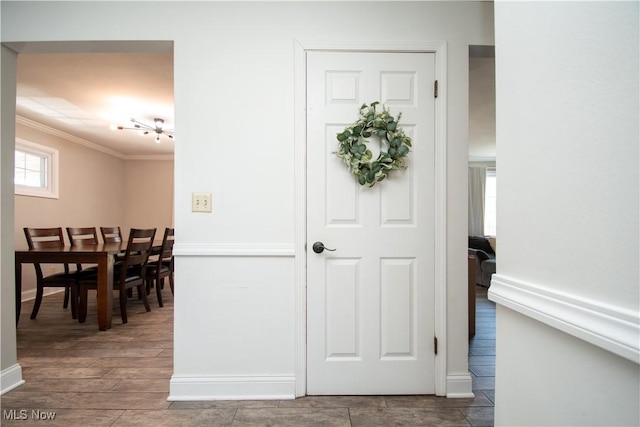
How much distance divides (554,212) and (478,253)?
17.0 ft

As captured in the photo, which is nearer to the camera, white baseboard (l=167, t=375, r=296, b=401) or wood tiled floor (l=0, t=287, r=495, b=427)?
wood tiled floor (l=0, t=287, r=495, b=427)

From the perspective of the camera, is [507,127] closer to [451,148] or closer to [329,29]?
[451,148]

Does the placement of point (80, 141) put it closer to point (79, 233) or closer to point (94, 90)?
point (79, 233)

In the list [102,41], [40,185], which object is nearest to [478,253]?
[102,41]

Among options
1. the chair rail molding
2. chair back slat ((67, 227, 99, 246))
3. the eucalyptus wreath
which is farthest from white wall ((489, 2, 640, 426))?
chair back slat ((67, 227, 99, 246))

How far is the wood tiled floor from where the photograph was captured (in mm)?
1664

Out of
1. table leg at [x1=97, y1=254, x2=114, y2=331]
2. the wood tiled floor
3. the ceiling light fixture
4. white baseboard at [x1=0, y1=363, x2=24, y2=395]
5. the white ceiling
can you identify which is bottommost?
the wood tiled floor

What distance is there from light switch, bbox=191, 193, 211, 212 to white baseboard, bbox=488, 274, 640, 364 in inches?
62.9

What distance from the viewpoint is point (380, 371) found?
1892 millimetres

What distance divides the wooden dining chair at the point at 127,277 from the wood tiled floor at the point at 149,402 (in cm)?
61

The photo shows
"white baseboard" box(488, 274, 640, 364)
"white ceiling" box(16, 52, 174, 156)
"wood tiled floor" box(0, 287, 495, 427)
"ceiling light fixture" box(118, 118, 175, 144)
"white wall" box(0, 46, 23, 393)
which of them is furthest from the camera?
"ceiling light fixture" box(118, 118, 175, 144)

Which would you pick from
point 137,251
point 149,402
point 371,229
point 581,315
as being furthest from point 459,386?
point 137,251

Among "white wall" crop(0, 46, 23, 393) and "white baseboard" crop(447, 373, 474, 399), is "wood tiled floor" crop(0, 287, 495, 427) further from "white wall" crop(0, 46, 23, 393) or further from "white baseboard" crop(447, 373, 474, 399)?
"white wall" crop(0, 46, 23, 393)

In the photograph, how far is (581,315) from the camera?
679 mm
